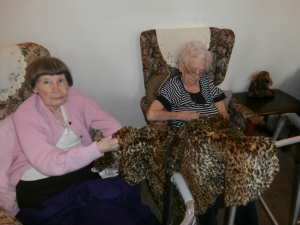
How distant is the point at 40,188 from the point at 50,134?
0.28 m

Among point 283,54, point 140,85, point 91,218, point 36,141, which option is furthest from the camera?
point 283,54

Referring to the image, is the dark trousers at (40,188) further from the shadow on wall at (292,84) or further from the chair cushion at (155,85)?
the shadow on wall at (292,84)

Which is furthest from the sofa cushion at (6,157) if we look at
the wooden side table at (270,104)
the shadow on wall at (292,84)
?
the shadow on wall at (292,84)

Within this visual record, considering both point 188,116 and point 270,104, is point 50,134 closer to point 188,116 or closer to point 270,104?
point 188,116

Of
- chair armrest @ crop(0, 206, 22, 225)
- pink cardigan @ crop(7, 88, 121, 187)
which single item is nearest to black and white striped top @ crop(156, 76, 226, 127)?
pink cardigan @ crop(7, 88, 121, 187)

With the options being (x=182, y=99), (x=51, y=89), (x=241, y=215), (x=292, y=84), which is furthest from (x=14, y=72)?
(x=292, y=84)

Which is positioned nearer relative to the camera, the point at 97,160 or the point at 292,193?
the point at 97,160

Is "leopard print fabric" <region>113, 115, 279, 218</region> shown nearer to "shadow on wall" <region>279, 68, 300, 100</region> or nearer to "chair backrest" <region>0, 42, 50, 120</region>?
"chair backrest" <region>0, 42, 50, 120</region>

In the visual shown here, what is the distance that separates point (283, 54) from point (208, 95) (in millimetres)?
1169

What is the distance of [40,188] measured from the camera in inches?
48.6

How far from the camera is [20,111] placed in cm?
124

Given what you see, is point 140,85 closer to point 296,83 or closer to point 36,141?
point 36,141

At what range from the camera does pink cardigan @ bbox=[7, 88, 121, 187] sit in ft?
3.74

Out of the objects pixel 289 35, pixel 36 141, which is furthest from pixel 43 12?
pixel 289 35
